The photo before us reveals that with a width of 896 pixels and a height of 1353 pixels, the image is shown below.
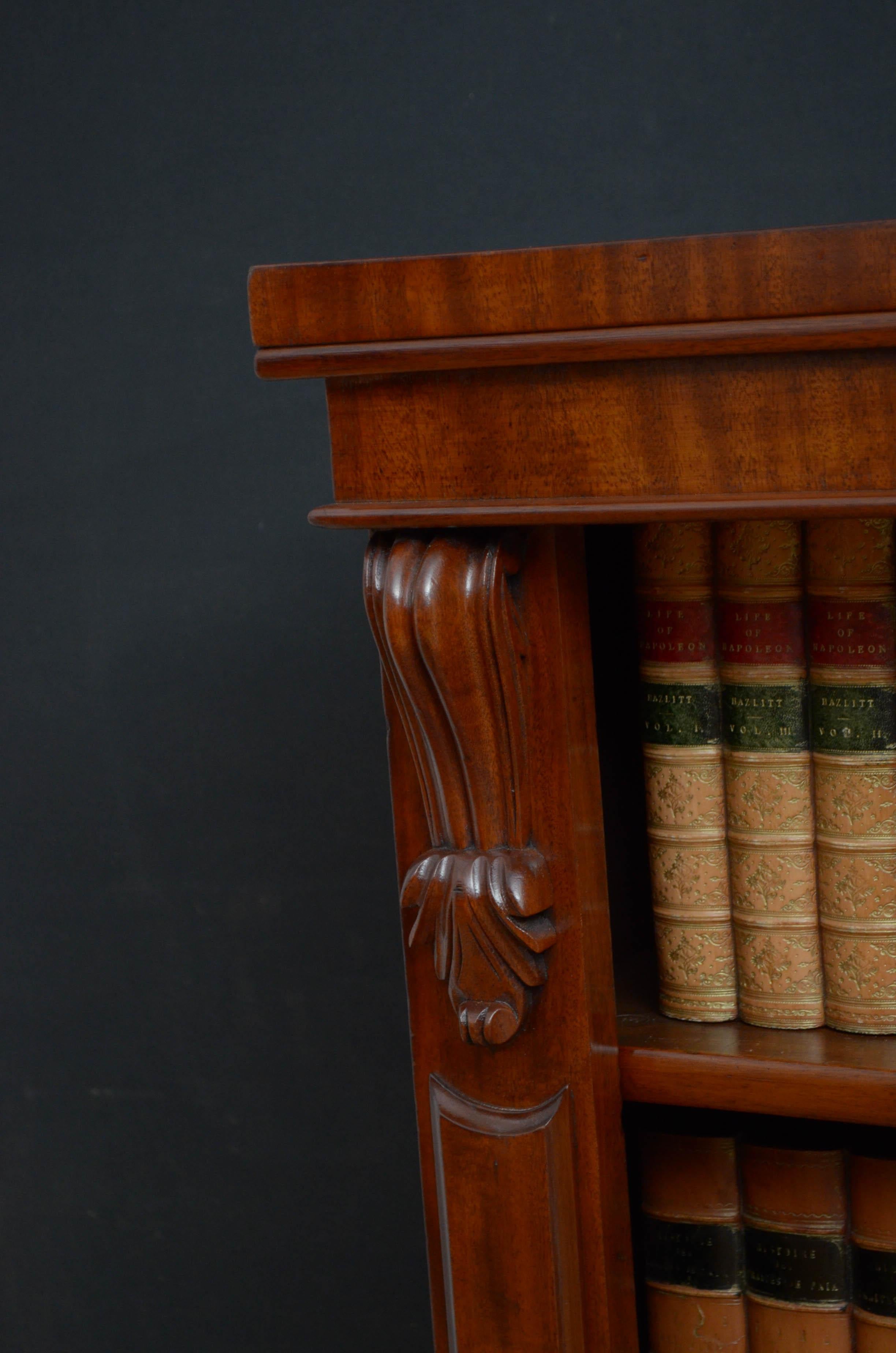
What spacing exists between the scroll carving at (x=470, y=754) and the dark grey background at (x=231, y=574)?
62 centimetres

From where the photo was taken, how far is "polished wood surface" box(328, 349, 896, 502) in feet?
2.40

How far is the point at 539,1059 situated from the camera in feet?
2.88

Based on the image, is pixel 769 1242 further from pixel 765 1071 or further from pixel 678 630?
pixel 678 630

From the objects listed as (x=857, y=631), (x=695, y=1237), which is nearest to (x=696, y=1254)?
(x=695, y=1237)

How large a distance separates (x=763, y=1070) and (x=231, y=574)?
829 mm

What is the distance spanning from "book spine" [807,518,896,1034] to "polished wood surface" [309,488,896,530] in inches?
5.4

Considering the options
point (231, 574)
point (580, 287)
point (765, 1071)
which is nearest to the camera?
point (580, 287)

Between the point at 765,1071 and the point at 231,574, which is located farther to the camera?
the point at 231,574

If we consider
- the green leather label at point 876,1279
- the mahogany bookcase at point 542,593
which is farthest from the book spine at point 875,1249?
the mahogany bookcase at point 542,593

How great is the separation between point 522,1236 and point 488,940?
8.0 inches

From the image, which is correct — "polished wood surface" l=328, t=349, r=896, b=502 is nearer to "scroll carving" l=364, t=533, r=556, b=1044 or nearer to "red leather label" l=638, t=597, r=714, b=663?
"scroll carving" l=364, t=533, r=556, b=1044

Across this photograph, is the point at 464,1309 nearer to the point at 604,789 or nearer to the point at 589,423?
the point at 604,789

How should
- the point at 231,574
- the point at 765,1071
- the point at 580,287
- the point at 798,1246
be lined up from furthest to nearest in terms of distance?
the point at 231,574, the point at 798,1246, the point at 765,1071, the point at 580,287

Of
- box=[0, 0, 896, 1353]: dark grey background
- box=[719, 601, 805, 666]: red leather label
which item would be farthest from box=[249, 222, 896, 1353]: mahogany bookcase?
box=[0, 0, 896, 1353]: dark grey background
